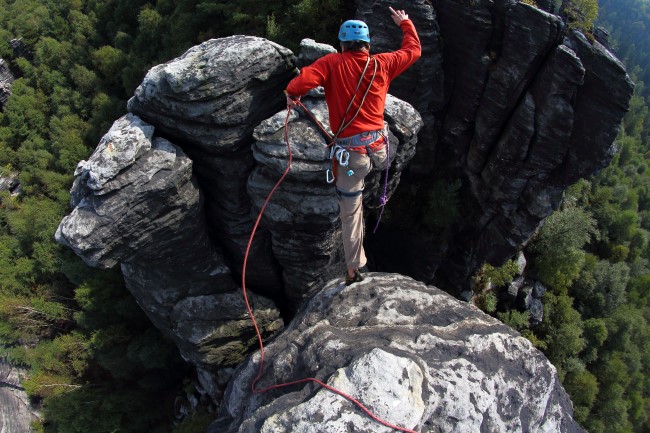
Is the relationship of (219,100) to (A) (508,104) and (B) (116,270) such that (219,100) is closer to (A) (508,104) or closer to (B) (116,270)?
(A) (508,104)

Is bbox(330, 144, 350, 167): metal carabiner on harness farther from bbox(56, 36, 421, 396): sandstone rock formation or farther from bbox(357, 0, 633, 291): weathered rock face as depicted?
bbox(357, 0, 633, 291): weathered rock face

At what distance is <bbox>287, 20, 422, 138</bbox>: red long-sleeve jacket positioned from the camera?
278 inches

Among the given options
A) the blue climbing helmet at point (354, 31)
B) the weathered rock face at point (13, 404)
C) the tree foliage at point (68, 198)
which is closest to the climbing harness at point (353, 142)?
the blue climbing helmet at point (354, 31)

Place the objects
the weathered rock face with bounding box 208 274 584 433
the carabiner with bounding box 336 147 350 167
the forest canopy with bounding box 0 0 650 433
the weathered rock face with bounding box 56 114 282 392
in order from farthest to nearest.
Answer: the forest canopy with bounding box 0 0 650 433 < the weathered rock face with bounding box 56 114 282 392 < the carabiner with bounding box 336 147 350 167 < the weathered rock face with bounding box 208 274 584 433

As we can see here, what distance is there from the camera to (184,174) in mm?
9570

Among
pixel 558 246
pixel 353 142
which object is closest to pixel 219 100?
pixel 353 142

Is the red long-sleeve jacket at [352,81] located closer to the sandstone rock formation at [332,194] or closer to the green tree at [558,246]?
the sandstone rock formation at [332,194]

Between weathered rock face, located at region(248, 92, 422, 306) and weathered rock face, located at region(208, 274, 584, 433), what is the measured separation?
2.22m

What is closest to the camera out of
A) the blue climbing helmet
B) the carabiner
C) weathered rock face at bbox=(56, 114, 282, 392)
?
the blue climbing helmet

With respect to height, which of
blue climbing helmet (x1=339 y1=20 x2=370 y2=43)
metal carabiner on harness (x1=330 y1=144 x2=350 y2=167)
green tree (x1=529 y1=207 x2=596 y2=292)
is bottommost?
green tree (x1=529 y1=207 x2=596 y2=292)

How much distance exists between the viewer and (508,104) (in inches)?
487

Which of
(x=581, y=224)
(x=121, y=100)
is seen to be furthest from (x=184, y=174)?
(x=581, y=224)

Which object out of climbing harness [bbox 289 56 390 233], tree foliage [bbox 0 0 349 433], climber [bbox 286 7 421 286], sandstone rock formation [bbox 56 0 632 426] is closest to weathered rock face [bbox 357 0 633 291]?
sandstone rock formation [bbox 56 0 632 426]

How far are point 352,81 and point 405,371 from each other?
4.88 metres
